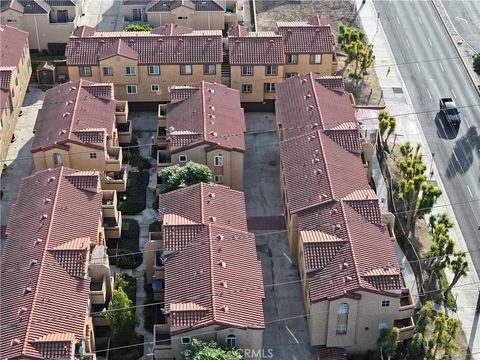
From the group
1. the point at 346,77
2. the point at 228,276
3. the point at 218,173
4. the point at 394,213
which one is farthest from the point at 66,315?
the point at 346,77

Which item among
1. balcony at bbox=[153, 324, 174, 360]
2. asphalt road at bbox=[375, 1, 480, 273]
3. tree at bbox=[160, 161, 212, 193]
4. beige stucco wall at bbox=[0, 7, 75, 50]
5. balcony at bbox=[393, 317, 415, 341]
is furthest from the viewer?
beige stucco wall at bbox=[0, 7, 75, 50]

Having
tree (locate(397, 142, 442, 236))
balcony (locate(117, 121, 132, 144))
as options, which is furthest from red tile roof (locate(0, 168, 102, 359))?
tree (locate(397, 142, 442, 236))

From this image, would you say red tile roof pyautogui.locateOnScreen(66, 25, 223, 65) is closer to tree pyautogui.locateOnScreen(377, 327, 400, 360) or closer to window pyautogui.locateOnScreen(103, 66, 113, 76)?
window pyautogui.locateOnScreen(103, 66, 113, 76)

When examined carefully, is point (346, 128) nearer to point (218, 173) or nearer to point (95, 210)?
point (218, 173)

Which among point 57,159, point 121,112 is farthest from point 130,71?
point 57,159

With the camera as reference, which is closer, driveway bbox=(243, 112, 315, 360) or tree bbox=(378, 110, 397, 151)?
driveway bbox=(243, 112, 315, 360)

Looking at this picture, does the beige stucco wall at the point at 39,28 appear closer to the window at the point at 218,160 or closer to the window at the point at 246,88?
the window at the point at 246,88

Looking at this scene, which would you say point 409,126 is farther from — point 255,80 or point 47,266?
point 47,266

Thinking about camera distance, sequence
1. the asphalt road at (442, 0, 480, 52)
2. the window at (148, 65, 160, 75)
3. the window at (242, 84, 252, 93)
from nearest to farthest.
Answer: the window at (148, 65, 160, 75) → the window at (242, 84, 252, 93) → the asphalt road at (442, 0, 480, 52)
